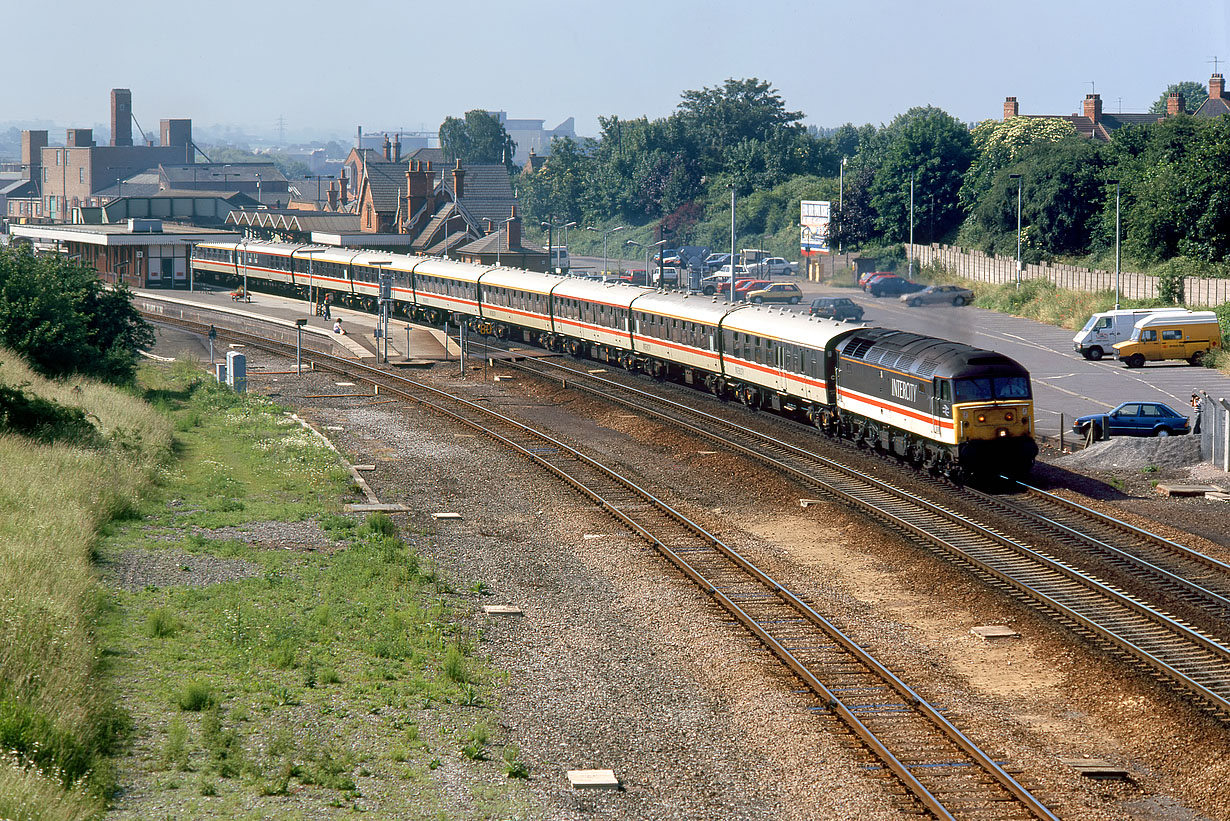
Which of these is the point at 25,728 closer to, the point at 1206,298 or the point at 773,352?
the point at 773,352

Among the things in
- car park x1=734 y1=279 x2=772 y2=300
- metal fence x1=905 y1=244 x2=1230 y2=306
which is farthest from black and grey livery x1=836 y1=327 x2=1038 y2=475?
car park x1=734 y1=279 x2=772 y2=300

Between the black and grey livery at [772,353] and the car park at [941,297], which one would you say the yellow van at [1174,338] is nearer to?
the black and grey livery at [772,353]

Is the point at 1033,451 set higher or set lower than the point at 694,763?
higher

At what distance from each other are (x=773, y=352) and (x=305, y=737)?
85.6 ft

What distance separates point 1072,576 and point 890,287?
65039 millimetres

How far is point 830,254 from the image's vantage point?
344 ft

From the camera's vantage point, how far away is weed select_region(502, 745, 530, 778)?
15.0 metres

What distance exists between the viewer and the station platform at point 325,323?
60500mm

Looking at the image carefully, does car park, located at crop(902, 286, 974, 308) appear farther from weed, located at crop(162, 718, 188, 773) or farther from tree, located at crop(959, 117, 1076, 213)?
weed, located at crop(162, 718, 188, 773)

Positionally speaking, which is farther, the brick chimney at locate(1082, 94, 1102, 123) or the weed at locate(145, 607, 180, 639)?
the brick chimney at locate(1082, 94, 1102, 123)

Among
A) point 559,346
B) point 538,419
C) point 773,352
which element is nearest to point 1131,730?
point 773,352

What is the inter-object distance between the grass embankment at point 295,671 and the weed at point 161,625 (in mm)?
22

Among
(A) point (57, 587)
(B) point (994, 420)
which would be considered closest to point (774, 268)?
(B) point (994, 420)

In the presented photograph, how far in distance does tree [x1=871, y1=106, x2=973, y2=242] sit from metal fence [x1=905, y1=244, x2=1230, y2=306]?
9.30 feet
